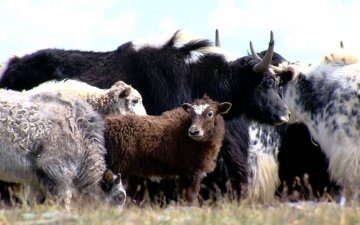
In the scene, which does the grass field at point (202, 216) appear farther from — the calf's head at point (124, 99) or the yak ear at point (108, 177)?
the calf's head at point (124, 99)

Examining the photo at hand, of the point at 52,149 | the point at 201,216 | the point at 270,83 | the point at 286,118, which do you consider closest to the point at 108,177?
the point at 52,149

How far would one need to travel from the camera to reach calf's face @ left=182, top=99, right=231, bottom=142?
964 cm

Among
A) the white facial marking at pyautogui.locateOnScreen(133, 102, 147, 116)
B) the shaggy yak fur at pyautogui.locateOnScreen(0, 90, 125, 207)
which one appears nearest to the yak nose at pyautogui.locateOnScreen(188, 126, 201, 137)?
the white facial marking at pyautogui.locateOnScreen(133, 102, 147, 116)

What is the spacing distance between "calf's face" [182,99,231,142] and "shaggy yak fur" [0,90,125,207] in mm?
1172

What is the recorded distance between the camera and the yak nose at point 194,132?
9.59m

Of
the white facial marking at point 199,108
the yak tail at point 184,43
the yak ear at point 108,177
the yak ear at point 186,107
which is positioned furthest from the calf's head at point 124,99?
the yak tail at point 184,43

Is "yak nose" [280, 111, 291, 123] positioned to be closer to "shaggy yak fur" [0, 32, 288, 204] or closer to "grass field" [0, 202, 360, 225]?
"shaggy yak fur" [0, 32, 288, 204]

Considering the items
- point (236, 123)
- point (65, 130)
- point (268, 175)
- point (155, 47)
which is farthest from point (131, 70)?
point (65, 130)

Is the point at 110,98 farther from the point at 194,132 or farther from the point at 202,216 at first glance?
the point at 202,216

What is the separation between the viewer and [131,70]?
11.5 meters

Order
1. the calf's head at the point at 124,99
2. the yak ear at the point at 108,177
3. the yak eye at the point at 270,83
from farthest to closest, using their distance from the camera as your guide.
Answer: the yak eye at the point at 270,83 → the calf's head at the point at 124,99 → the yak ear at the point at 108,177

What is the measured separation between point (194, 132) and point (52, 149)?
1729mm

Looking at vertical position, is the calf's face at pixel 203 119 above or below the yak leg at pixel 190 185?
above

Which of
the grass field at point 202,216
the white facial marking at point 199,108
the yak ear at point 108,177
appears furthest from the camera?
the white facial marking at point 199,108
